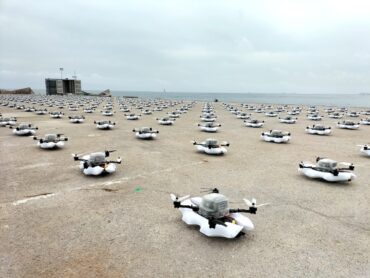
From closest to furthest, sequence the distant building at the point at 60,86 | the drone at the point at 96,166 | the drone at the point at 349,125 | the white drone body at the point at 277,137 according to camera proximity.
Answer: the drone at the point at 96,166 < the white drone body at the point at 277,137 < the drone at the point at 349,125 < the distant building at the point at 60,86

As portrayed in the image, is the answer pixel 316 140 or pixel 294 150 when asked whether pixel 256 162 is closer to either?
pixel 294 150

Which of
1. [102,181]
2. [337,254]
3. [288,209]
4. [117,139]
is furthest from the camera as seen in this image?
[117,139]

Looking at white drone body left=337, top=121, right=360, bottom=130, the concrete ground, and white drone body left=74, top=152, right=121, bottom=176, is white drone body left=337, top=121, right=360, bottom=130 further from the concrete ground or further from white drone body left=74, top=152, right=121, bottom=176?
white drone body left=74, top=152, right=121, bottom=176

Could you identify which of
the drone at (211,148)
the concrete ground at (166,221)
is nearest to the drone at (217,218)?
the concrete ground at (166,221)

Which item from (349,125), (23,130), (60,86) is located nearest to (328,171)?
(23,130)

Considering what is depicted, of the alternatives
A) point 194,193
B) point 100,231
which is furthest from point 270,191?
point 100,231

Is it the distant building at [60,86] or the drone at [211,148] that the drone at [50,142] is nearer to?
the drone at [211,148]
